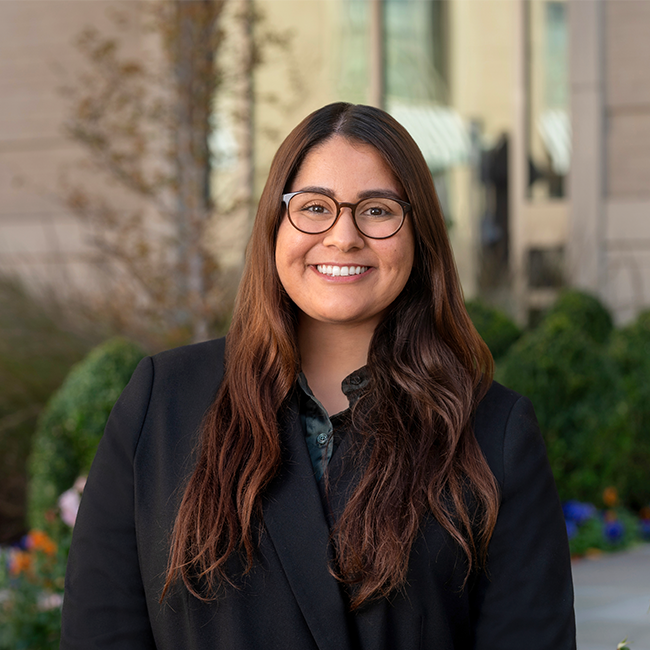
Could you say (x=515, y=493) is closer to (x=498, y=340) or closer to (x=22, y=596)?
(x=22, y=596)

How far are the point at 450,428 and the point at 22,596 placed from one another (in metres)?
2.36

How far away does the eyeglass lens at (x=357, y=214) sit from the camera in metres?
1.77

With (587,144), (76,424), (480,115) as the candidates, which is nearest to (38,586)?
(76,424)

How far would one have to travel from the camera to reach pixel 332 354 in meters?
1.96

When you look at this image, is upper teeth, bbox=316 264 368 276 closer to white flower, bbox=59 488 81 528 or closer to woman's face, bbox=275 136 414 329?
woman's face, bbox=275 136 414 329

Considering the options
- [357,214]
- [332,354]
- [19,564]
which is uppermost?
[357,214]

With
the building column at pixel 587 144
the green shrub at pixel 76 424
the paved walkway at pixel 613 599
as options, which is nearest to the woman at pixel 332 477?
the paved walkway at pixel 613 599

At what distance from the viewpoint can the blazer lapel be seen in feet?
5.49

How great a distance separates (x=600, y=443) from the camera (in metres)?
4.97

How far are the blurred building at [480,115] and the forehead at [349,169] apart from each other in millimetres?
5854

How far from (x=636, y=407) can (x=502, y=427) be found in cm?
371

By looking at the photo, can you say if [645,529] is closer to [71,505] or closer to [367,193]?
[71,505]

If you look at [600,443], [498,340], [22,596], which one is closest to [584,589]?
[600,443]

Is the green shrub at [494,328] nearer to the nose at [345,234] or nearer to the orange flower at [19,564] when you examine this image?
the orange flower at [19,564]
